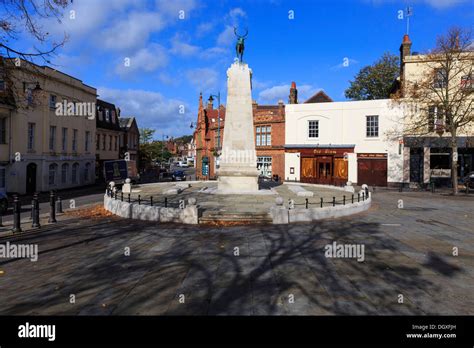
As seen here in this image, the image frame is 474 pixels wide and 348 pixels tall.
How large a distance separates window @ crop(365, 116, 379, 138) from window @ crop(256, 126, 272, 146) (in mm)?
12339

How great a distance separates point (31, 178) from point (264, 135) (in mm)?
27760

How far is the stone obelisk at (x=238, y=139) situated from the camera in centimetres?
2123

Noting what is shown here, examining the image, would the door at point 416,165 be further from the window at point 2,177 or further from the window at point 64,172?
the window at point 2,177

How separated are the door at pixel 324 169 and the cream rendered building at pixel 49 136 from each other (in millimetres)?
29891

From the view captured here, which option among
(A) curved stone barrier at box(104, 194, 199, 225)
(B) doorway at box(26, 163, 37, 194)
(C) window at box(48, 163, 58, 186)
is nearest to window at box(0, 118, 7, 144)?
(B) doorway at box(26, 163, 37, 194)

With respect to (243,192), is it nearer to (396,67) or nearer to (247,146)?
(247,146)

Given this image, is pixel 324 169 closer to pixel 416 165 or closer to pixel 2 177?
pixel 416 165

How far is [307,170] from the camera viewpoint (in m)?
40.4

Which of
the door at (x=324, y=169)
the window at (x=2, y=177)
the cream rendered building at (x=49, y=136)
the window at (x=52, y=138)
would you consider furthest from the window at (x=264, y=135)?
the window at (x=2, y=177)

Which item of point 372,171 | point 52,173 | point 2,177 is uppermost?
point 372,171

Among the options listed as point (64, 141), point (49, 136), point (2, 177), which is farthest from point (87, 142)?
point (2, 177)
